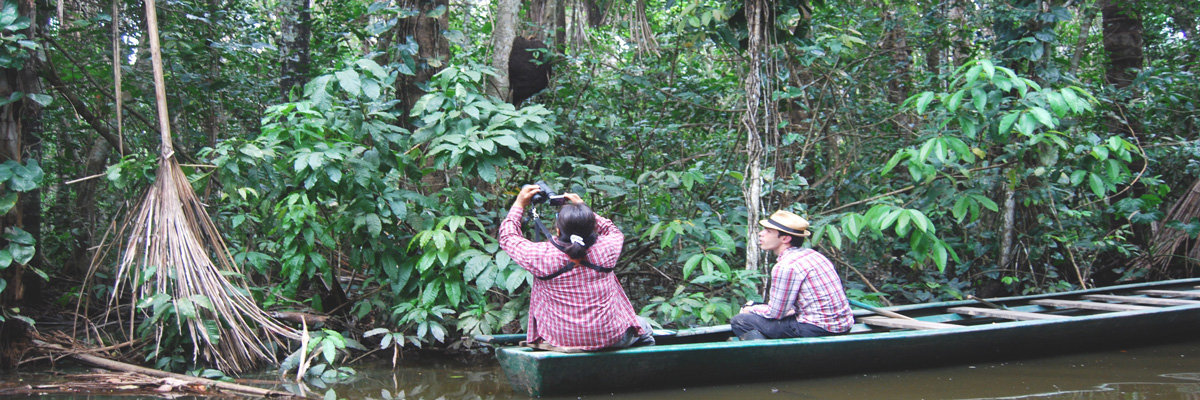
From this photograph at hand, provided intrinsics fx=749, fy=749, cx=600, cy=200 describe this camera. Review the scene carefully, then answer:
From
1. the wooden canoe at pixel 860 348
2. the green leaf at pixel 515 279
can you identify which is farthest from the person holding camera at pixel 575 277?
the green leaf at pixel 515 279

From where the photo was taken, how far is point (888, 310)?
4.90 metres

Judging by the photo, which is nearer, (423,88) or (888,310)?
(888,310)

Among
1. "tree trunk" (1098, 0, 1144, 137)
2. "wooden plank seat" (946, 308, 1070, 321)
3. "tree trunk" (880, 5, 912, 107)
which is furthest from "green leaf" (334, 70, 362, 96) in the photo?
"tree trunk" (1098, 0, 1144, 137)

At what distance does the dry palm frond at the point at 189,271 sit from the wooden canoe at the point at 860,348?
1.42 m

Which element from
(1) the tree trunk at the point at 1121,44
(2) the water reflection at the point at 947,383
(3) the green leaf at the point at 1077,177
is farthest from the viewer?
(1) the tree trunk at the point at 1121,44

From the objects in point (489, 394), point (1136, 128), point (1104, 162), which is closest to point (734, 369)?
point (489, 394)

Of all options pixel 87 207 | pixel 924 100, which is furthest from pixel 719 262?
pixel 87 207

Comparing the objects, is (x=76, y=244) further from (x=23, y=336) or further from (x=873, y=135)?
(x=873, y=135)

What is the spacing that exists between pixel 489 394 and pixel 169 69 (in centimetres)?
407

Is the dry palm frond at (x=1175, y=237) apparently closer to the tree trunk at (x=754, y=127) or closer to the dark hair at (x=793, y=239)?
the tree trunk at (x=754, y=127)

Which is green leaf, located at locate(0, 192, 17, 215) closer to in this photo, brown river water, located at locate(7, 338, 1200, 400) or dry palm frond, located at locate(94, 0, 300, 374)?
dry palm frond, located at locate(94, 0, 300, 374)

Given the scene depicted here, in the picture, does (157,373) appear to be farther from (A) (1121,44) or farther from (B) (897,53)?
(A) (1121,44)

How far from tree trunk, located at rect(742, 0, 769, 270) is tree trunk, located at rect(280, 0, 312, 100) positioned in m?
3.79

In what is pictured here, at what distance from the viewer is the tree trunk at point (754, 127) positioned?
4.98 m
